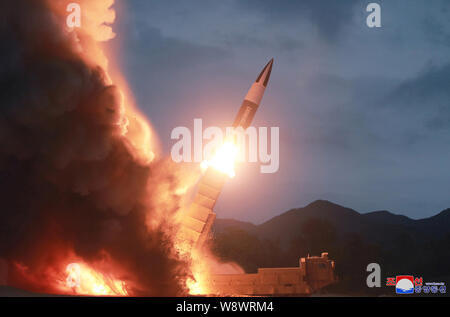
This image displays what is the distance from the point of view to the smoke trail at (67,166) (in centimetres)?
3197

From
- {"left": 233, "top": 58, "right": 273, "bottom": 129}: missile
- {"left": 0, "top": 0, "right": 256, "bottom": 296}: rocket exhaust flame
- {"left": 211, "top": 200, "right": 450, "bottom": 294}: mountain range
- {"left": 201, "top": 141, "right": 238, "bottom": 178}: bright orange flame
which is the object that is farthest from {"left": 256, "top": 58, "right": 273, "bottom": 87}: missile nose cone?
{"left": 211, "top": 200, "right": 450, "bottom": 294}: mountain range

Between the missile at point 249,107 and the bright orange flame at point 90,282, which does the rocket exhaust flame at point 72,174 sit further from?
the missile at point 249,107

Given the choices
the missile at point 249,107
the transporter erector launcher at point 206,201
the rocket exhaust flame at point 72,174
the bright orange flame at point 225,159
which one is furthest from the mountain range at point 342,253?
the rocket exhaust flame at point 72,174

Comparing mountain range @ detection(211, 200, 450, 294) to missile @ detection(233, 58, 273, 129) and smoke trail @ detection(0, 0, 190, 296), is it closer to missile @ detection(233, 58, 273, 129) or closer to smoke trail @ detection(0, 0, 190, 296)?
missile @ detection(233, 58, 273, 129)

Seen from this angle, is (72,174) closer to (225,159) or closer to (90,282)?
(90,282)

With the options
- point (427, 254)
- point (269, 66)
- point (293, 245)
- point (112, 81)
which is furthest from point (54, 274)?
point (427, 254)

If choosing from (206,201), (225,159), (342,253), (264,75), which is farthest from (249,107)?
(342,253)

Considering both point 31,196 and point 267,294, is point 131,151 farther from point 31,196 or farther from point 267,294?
point 267,294

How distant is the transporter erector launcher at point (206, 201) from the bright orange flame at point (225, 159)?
0.97 feet

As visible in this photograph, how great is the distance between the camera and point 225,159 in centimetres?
3825

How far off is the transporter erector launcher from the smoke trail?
2158 millimetres

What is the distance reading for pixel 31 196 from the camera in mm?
33531

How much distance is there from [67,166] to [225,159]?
10200 millimetres
